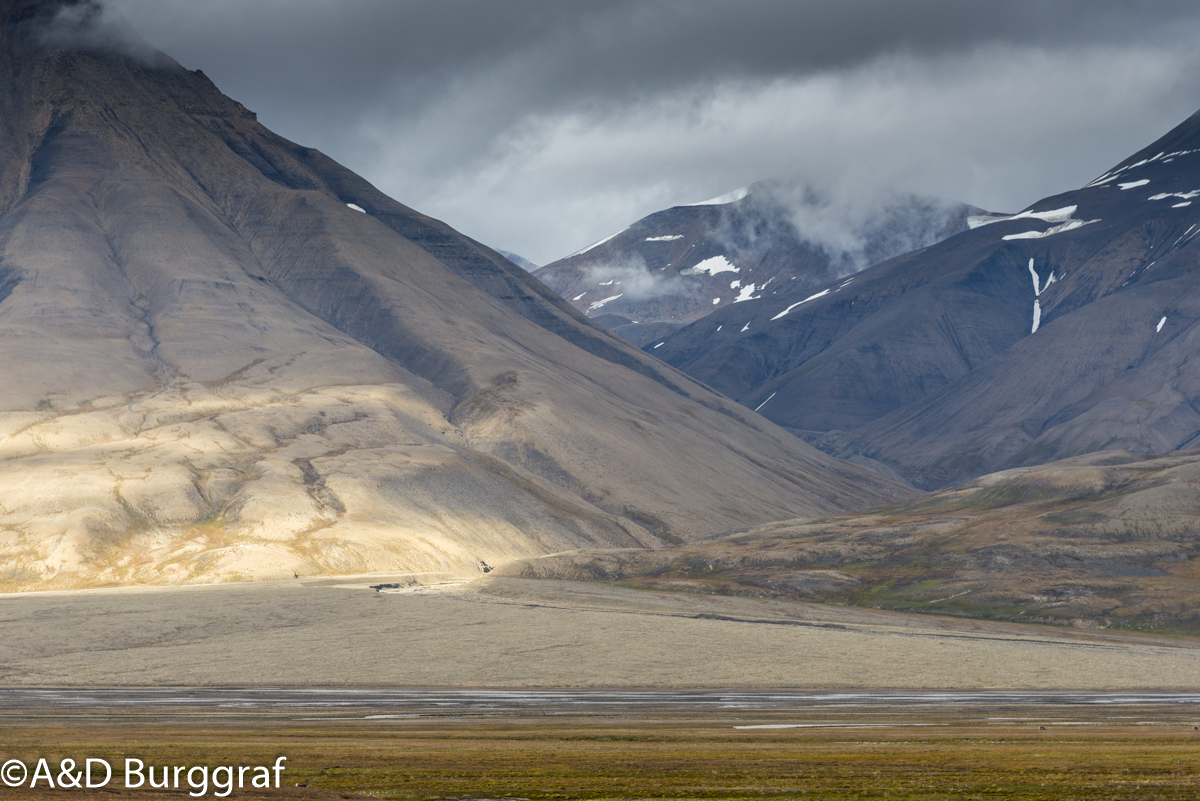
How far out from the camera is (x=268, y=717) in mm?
50938

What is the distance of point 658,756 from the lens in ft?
119

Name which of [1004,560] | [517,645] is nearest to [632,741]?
[517,645]

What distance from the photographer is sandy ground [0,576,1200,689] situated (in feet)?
232

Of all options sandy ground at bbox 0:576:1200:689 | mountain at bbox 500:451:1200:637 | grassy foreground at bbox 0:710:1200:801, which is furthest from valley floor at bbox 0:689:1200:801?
mountain at bbox 500:451:1200:637

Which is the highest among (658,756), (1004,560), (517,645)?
(658,756)

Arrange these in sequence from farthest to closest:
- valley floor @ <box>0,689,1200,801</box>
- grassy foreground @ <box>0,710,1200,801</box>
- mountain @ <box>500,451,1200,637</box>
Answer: mountain @ <box>500,451,1200,637</box> → valley floor @ <box>0,689,1200,801</box> → grassy foreground @ <box>0,710,1200,801</box>

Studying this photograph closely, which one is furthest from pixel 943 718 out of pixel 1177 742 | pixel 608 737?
pixel 608 737

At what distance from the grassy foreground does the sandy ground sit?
21.9 meters

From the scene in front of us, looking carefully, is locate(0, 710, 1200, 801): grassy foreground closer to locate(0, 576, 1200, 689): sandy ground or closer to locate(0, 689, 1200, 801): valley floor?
locate(0, 689, 1200, 801): valley floor

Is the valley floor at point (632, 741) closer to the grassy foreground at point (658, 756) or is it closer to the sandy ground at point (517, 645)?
the grassy foreground at point (658, 756)

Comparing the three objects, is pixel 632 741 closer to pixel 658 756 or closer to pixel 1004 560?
pixel 658 756

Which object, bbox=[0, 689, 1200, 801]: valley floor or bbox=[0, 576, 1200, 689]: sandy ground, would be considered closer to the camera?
bbox=[0, 689, 1200, 801]: valley floor

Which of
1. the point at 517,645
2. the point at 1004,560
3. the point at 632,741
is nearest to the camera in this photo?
the point at 632,741

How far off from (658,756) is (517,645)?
46.7 m
